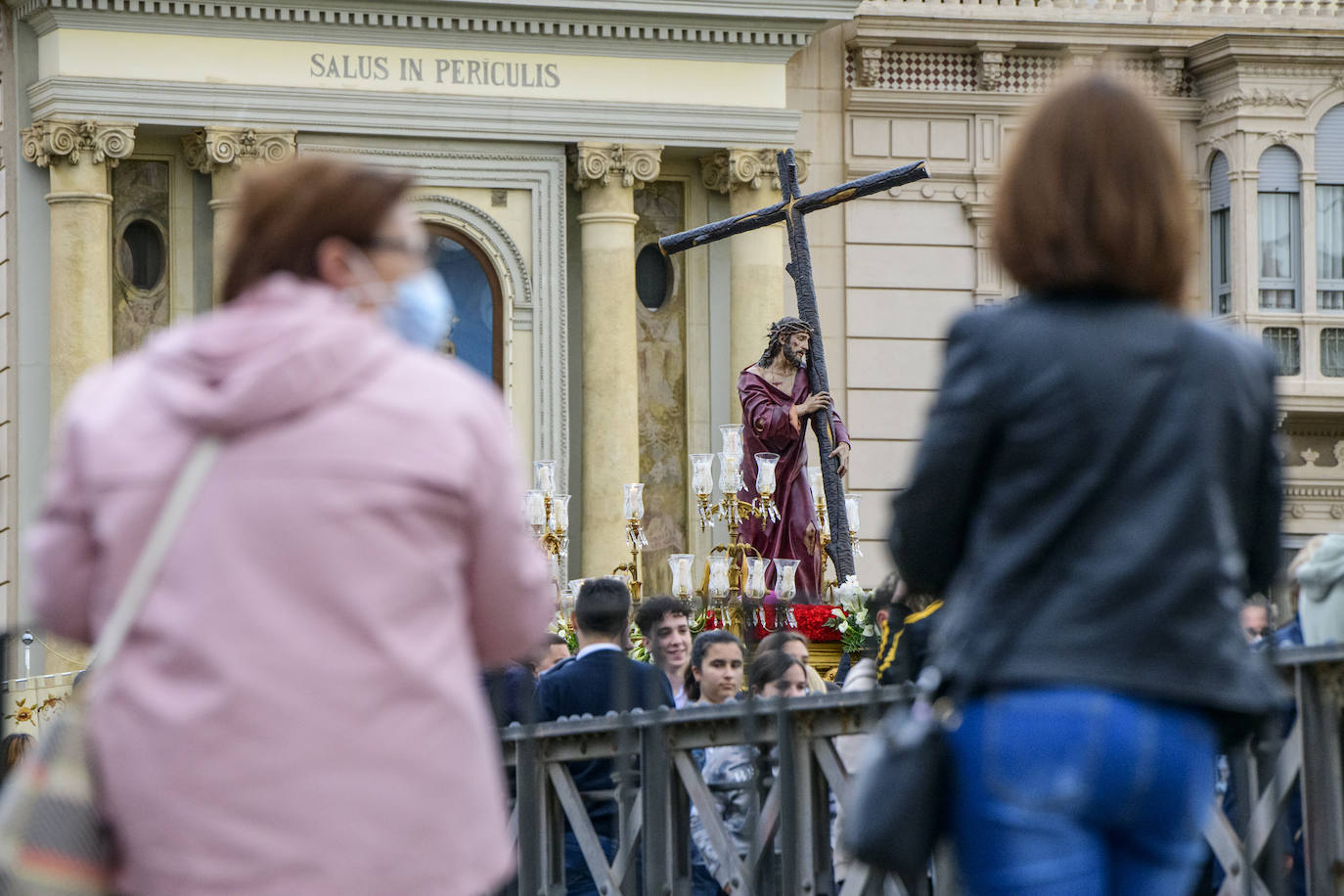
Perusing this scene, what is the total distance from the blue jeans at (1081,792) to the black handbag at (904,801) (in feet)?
0.14

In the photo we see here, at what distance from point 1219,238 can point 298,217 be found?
2142 cm

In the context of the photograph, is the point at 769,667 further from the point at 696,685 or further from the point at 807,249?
the point at 807,249

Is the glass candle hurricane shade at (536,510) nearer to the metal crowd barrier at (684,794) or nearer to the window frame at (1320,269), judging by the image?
the metal crowd barrier at (684,794)

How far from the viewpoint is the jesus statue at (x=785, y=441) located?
14.8 meters

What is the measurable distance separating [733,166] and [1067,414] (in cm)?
1807

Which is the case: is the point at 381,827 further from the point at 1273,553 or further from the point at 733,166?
the point at 733,166

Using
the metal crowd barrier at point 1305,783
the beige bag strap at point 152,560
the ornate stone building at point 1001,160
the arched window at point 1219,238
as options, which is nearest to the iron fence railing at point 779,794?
the metal crowd barrier at point 1305,783

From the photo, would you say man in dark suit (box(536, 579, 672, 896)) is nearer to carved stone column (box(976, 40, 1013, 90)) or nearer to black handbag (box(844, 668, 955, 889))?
black handbag (box(844, 668, 955, 889))

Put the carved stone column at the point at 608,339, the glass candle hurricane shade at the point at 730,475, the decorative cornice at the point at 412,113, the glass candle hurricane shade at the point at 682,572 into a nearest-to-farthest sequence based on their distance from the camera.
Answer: the glass candle hurricane shade at the point at 730,475 → the glass candle hurricane shade at the point at 682,572 → the decorative cornice at the point at 412,113 → the carved stone column at the point at 608,339

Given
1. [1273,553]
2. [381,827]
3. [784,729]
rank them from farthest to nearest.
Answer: [784,729]
[1273,553]
[381,827]

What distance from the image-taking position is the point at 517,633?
329 centimetres

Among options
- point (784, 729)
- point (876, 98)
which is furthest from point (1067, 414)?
point (876, 98)

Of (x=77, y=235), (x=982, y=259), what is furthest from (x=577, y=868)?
(x=982, y=259)

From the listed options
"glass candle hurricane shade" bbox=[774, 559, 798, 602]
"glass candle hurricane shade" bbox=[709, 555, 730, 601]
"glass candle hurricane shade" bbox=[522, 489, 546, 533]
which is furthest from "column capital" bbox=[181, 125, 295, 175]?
"glass candle hurricane shade" bbox=[774, 559, 798, 602]
